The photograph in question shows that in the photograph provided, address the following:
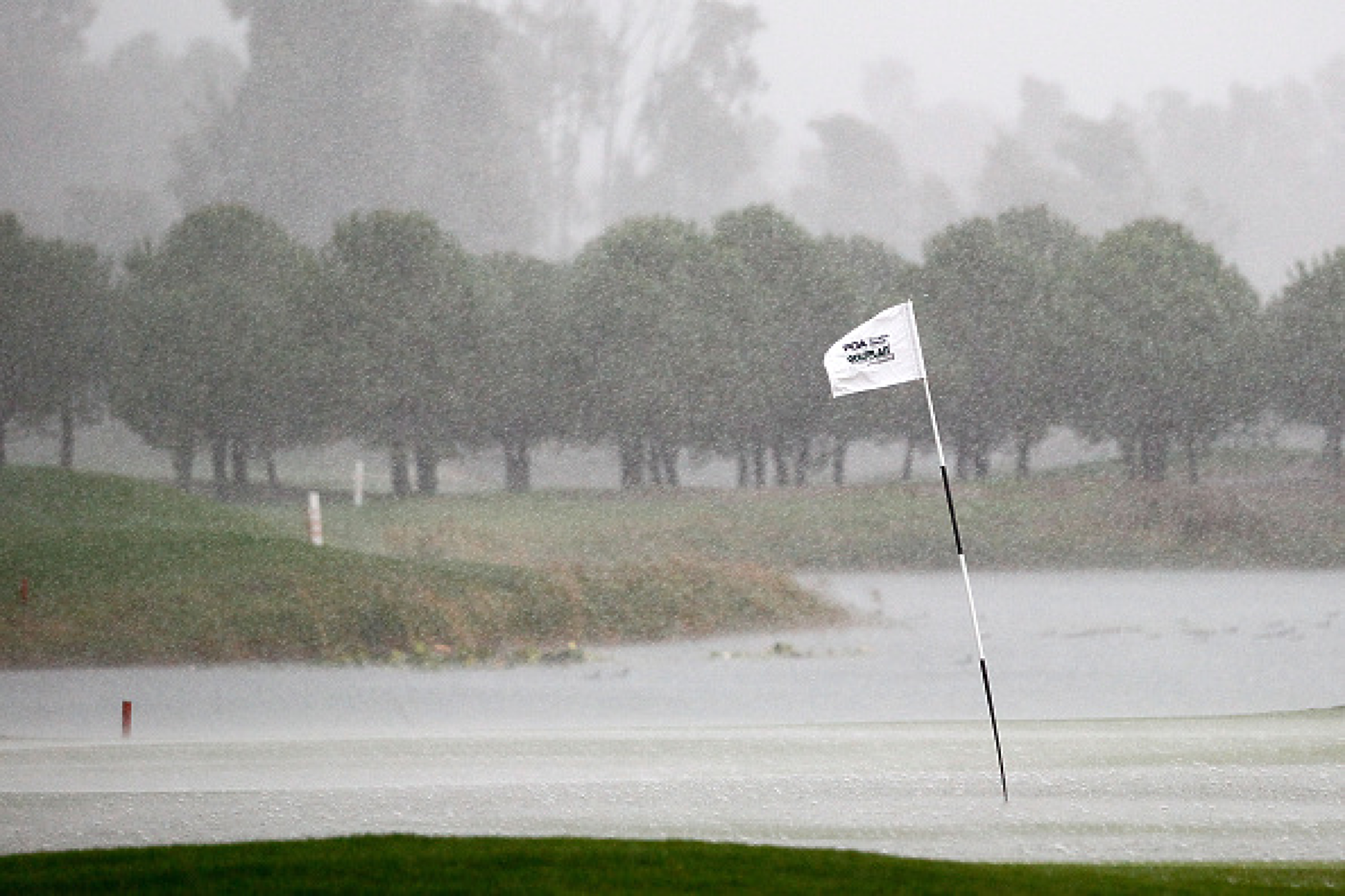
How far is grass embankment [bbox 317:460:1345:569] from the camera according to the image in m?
34.0

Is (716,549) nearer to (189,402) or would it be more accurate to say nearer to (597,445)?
(597,445)

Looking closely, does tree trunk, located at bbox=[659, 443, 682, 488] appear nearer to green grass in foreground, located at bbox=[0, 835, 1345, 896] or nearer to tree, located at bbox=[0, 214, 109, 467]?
tree, located at bbox=[0, 214, 109, 467]

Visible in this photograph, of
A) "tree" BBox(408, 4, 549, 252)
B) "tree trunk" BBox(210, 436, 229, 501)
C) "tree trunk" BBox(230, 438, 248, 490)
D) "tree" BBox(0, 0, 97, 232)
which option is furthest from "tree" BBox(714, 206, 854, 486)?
"tree" BBox(0, 0, 97, 232)

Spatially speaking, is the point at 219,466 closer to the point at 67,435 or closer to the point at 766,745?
the point at 67,435

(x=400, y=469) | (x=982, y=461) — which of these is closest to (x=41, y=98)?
(x=400, y=469)

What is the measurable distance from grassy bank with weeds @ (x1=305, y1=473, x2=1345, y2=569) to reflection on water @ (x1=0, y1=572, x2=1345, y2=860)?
19.1ft

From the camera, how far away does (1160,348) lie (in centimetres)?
3653

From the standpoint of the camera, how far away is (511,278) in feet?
116

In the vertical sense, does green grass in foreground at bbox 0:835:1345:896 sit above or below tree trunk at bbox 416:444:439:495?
below

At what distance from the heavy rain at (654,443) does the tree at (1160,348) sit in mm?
121

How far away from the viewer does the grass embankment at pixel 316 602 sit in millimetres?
24031

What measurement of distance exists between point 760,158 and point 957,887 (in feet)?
137

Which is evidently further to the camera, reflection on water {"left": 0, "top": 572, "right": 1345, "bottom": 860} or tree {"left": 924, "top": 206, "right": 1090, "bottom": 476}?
tree {"left": 924, "top": 206, "right": 1090, "bottom": 476}

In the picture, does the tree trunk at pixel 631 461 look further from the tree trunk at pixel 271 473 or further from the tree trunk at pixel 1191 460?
the tree trunk at pixel 1191 460
